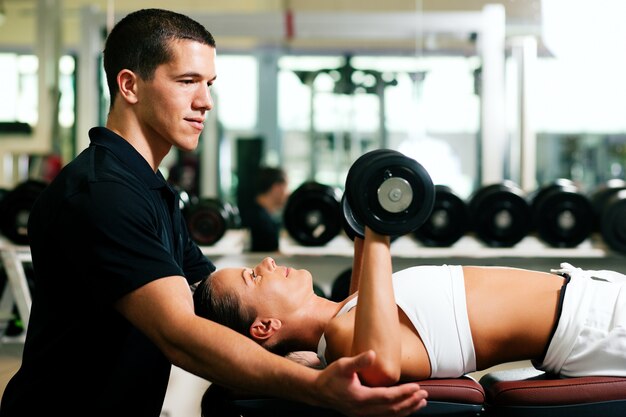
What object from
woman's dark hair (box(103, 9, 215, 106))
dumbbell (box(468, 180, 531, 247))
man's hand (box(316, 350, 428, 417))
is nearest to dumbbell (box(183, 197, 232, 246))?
dumbbell (box(468, 180, 531, 247))

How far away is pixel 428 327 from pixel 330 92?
5304 mm

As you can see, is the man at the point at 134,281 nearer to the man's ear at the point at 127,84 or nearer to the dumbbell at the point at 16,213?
the man's ear at the point at 127,84

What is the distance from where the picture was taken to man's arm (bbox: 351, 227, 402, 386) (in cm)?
124

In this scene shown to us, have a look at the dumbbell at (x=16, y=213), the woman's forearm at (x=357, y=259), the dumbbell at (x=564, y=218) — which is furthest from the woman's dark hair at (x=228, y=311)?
the dumbbell at (x=564, y=218)

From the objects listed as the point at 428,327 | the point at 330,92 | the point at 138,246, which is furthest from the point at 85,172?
the point at 330,92

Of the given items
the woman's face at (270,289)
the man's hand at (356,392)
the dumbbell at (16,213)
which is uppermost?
the dumbbell at (16,213)

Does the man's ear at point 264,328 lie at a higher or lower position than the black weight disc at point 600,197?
lower

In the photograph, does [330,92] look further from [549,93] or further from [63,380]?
[63,380]

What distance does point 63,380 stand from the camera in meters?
1.34

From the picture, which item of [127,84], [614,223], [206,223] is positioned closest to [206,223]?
[206,223]

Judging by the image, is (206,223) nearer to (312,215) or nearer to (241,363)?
(312,215)

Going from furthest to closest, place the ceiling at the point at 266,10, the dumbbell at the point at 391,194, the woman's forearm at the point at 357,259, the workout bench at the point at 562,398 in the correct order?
1. the ceiling at the point at 266,10
2. the woman's forearm at the point at 357,259
3. the workout bench at the point at 562,398
4. the dumbbell at the point at 391,194

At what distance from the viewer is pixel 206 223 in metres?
3.87

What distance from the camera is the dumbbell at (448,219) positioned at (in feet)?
12.5
